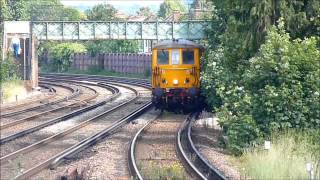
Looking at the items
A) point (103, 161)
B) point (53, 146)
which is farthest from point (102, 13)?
point (103, 161)

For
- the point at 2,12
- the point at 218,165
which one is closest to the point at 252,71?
the point at 218,165

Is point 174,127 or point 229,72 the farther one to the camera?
point 174,127

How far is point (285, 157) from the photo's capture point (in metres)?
13.5

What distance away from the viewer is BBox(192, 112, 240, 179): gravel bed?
13933mm

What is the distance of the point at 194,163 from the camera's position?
48.4 feet

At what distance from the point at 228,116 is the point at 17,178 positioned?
593cm

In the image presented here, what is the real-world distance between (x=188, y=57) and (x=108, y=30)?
24.1m

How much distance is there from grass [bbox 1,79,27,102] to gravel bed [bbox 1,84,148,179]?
29.2 ft

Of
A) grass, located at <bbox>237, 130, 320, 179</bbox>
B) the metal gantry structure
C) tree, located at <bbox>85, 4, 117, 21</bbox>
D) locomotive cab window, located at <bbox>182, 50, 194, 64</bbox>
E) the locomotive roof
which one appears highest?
tree, located at <bbox>85, 4, 117, 21</bbox>

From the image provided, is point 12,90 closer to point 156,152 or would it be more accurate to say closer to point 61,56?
point 156,152

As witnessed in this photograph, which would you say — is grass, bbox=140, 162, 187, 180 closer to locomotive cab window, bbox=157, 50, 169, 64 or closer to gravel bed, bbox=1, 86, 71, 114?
locomotive cab window, bbox=157, 50, 169, 64

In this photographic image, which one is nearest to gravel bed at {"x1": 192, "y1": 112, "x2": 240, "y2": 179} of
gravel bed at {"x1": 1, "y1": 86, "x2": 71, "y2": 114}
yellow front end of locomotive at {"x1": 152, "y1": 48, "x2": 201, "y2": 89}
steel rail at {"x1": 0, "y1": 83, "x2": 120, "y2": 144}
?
yellow front end of locomotive at {"x1": 152, "y1": 48, "x2": 201, "y2": 89}

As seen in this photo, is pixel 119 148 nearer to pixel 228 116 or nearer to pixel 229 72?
pixel 228 116

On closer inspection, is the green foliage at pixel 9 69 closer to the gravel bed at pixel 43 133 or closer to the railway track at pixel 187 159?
the gravel bed at pixel 43 133
